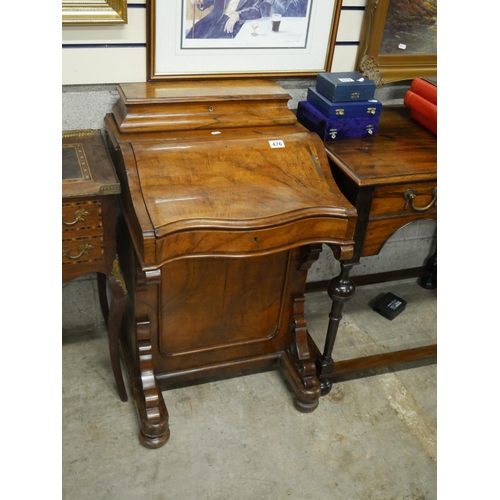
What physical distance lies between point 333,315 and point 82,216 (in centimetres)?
110

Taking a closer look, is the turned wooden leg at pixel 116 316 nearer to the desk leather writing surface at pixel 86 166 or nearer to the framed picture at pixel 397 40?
the desk leather writing surface at pixel 86 166

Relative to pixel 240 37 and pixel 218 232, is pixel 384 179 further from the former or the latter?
pixel 240 37

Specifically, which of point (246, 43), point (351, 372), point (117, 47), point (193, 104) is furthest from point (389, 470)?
point (117, 47)

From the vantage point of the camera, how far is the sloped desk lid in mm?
1757

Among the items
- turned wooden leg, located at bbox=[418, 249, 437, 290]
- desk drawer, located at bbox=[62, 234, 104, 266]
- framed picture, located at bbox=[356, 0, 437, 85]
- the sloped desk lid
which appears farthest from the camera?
turned wooden leg, located at bbox=[418, 249, 437, 290]

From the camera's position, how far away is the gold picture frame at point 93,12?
1.98m

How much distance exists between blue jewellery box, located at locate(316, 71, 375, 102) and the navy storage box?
0.08 meters

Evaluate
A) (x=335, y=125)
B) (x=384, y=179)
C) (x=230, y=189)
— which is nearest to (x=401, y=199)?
(x=384, y=179)

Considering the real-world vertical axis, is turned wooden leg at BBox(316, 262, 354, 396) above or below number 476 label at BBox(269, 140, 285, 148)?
below

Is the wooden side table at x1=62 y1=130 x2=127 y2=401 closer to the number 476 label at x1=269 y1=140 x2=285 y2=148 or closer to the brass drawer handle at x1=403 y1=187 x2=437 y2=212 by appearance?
A: the number 476 label at x1=269 y1=140 x2=285 y2=148

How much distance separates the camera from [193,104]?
6.93ft

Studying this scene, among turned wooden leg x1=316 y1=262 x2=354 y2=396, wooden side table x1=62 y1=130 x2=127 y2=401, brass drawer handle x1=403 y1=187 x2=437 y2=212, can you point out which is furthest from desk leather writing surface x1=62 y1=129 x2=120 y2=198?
brass drawer handle x1=403 y1=187 x2=437 y2=212

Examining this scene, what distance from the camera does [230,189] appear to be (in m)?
1.88

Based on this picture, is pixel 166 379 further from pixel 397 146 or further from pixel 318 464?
pixel 397 146
